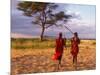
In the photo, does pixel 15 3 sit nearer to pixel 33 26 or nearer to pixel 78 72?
pixel 33 26

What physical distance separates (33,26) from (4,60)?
1.63ft

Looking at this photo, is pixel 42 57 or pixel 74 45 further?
pixel 74 45

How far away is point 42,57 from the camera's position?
2.34 meters

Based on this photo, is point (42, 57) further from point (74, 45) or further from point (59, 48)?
point (74, 45)

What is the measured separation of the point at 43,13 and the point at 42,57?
0.51 meters

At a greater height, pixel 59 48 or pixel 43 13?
pixel 43 13

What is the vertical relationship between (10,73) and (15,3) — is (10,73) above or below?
below

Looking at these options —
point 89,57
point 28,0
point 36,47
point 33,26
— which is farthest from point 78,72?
point 28,0

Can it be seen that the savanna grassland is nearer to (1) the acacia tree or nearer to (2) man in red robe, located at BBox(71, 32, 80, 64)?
(2) man in red robe, located at BBox(71, 32, 80, 64)

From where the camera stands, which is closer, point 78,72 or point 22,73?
point 22,73

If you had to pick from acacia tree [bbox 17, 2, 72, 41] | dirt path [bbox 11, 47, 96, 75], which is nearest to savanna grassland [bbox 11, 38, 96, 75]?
dirt path [bbox 11, 47, 96, 75]

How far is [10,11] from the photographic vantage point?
7.29 ft

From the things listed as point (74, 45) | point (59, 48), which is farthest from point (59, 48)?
point (74, 45)

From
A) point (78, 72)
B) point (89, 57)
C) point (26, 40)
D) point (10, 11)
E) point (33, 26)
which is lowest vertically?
point (78, 72)
